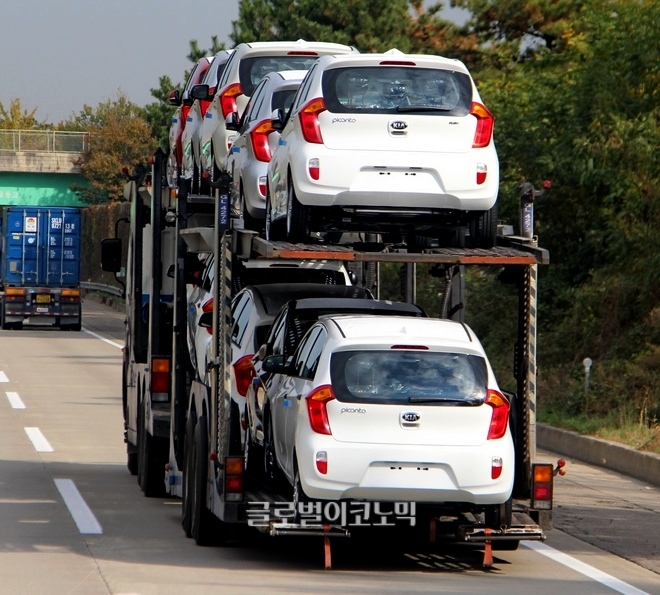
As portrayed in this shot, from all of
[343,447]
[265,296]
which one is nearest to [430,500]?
[343,447]

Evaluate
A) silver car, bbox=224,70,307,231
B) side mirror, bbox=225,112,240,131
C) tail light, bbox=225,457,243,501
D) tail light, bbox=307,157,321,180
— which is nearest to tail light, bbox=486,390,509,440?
tail light, bbox=225,457,243,501

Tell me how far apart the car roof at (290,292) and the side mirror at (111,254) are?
391cm

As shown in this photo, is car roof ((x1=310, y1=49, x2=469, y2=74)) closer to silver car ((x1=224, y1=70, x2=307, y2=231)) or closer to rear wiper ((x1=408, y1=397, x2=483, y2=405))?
silver car ((x1=224, y1=70, x2=307, y2=231))

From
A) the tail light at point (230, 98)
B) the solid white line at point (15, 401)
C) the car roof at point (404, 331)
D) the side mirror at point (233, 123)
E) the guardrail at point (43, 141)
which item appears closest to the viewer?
the car roof at point (404, 331)

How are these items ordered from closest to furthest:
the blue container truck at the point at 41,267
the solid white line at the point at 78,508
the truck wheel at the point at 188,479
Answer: the truck wheel at the point at 188,479, the solid white line at the point at 78,508, the blue container truck at the point at 41,267

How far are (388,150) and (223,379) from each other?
2.08 metres

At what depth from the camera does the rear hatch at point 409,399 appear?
33.3ft

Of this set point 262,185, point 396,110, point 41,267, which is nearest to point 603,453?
point 262,185

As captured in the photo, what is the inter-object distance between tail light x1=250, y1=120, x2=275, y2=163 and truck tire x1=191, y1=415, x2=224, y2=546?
2.87 meters

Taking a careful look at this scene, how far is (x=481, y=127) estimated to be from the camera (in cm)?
1169

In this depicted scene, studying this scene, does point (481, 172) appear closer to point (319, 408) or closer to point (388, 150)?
point (388, 150)

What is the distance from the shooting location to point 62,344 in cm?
3956

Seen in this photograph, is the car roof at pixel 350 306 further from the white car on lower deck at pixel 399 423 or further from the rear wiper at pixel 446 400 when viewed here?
the rear wiper at pixel 446 400

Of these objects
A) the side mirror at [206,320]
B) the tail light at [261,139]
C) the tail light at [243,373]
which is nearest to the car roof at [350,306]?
the tail light at [243,373]
